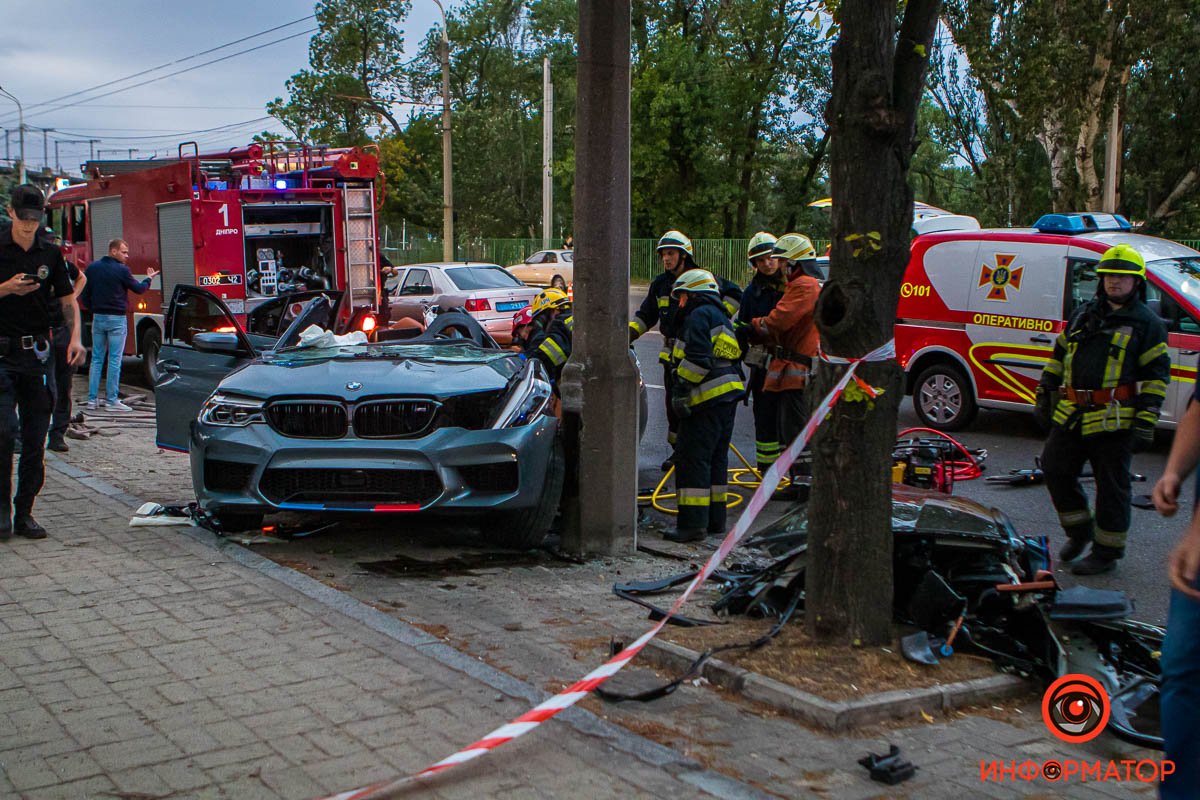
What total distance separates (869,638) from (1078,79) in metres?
21.6

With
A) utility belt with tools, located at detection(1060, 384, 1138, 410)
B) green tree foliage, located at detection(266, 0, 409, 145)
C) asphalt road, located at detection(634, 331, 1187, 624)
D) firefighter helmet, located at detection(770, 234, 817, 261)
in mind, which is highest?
green tree foliage, located at detection(266, 0, 409, 145)

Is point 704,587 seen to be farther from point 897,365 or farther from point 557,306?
point 557,306

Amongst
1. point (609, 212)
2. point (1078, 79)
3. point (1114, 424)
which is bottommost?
point (1114, 424)

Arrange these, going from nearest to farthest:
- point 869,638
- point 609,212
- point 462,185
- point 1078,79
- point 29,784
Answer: point 29,784, point 869,638, point 609,212, point 1078,79, point 462,185

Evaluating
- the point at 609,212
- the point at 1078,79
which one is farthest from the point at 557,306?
the point at 1078,79

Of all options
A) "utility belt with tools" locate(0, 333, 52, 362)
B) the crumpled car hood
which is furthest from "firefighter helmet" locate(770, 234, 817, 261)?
"utility belt with tools" locate(0, 333, 52, 362)

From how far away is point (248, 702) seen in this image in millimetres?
4289

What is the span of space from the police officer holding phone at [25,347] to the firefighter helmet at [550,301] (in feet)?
10.2

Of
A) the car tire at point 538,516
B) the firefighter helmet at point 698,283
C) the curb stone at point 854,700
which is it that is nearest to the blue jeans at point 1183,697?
the curb stone at point 854,700

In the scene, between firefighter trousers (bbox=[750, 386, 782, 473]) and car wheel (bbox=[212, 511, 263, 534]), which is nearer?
car wheel (bbox=[212, 511, 263, 534])

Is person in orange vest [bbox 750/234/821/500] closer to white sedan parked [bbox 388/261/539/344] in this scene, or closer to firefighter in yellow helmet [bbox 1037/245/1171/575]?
firefighter in yellow helmet [bbox 1037/245/1171/575]

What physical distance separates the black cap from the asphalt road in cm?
463

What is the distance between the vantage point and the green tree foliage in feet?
200

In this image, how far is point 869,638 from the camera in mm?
4715
